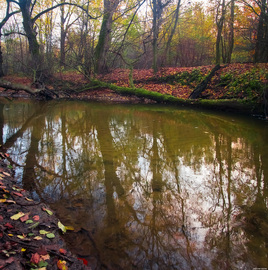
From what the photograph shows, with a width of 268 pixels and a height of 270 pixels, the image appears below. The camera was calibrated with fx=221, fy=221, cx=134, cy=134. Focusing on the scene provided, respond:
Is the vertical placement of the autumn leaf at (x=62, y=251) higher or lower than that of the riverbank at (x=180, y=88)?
lower

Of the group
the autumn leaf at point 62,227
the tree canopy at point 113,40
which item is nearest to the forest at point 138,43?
the tree canopy at point 113,40

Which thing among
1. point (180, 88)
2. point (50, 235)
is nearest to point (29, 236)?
point (50, 235)

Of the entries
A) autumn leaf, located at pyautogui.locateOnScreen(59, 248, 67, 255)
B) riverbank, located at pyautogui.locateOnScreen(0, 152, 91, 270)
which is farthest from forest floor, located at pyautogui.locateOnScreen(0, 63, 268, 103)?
autumn leaf, located at pyautogui.locateOnScreen(59, 248, 67, 255)

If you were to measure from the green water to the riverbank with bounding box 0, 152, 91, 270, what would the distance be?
0.17m

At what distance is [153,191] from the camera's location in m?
3.41

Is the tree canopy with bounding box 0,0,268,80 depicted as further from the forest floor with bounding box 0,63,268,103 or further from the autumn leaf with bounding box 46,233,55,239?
the autumn leaf with bounding box 46,233,55,239

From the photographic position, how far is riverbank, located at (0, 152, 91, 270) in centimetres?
175

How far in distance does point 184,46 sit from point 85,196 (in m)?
20.5

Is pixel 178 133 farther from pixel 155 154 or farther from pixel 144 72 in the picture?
pixel 144 72

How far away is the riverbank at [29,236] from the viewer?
175 centimetres

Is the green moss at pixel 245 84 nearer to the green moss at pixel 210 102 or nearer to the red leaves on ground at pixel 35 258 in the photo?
the green moss at pixel 210 102

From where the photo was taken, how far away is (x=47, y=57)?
1891 cm

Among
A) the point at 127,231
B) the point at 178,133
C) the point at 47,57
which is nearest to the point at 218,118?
the point at 178,133

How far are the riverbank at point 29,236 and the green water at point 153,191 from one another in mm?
175
